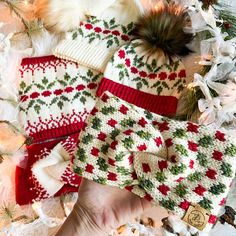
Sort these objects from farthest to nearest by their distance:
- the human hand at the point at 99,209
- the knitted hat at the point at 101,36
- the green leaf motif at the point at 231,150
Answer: the knitted hat at the point at 101,36 < the human hand at the point at 99,209 < the green leaf motif at the point at 231,150

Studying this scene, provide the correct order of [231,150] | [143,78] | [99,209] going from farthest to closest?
1. [143,78]
2. [99,209]
3. [231,150]

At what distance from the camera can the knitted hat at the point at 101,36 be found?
1.10 metres

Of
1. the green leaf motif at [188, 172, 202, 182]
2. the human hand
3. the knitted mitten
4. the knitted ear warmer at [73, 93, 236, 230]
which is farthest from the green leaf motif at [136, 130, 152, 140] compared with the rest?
the knitted mitten

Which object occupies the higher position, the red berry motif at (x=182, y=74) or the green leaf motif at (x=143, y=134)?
the red berry motif at (x=182, y=74)

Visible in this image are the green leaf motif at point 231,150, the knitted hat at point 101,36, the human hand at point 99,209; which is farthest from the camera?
the knitted hat at point 101,36

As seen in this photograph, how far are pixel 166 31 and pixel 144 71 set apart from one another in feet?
0.36

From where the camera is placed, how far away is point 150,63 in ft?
3.53

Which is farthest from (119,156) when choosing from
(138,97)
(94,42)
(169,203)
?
(94,42)

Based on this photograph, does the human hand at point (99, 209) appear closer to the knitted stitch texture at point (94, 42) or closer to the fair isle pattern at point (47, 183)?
the fair isle pattern at point (47, 183)

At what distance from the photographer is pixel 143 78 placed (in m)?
1.08

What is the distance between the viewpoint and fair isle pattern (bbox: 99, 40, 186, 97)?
1.06m

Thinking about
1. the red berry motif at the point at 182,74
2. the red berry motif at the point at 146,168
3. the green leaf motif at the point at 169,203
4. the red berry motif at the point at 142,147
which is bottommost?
the green leaf motif at the point at 169,203

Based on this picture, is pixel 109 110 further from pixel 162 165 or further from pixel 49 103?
pixel 49 103

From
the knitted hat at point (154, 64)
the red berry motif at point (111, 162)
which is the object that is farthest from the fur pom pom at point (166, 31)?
the red berry motif at point (111, 162)
